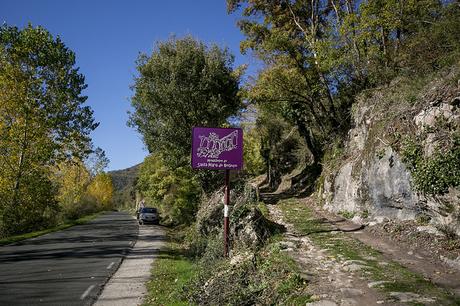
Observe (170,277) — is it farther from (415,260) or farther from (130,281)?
(415,260)

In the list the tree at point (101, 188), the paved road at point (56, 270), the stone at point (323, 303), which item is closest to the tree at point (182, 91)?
the paved road at point (56, 270)

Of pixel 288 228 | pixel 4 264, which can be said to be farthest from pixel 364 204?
pixel 4 264

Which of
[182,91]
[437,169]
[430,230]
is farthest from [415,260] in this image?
[182,91]

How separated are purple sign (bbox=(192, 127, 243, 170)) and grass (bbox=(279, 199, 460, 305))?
11.5 ft

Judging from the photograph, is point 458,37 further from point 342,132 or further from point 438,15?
point 342,132

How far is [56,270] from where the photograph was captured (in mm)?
12594

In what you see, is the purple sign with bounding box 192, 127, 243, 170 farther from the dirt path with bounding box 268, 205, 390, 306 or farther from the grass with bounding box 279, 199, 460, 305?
the grass with bounding box 279, 199, 460, 305

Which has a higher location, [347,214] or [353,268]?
[347,214]

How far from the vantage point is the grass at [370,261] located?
256 inches

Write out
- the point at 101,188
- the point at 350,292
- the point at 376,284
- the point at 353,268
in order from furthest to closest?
the point at 101,188 → the point at 353,268 → the point at 376,284 → the point at 350,292

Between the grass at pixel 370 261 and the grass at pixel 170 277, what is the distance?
3875 millimetres

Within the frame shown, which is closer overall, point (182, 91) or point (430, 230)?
point (430, 230)

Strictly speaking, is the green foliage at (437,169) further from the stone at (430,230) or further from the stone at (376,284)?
the stone at (376,284)

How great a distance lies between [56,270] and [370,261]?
990 cm
